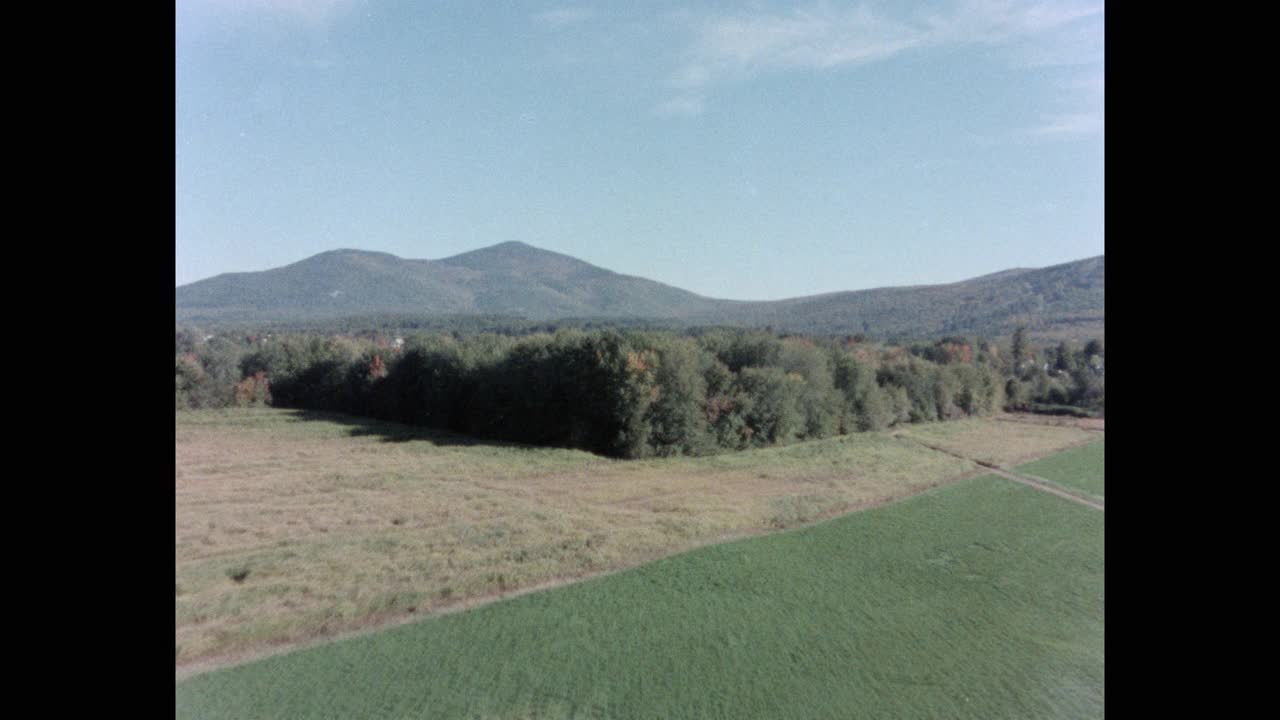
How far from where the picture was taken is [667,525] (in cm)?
416

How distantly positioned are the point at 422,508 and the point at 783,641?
2.11m

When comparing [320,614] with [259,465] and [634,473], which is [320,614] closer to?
[259,465]

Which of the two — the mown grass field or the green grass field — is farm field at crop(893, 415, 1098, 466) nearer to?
the green grass field

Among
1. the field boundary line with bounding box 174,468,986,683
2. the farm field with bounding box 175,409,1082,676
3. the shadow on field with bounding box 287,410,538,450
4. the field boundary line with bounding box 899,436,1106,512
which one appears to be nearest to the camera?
the field boundary line with bounding box 174,468,986,683

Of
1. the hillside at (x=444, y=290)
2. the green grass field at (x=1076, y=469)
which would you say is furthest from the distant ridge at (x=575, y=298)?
the green grass field at (x=1076, y=469)

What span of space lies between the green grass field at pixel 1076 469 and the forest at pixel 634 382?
25 centimetres

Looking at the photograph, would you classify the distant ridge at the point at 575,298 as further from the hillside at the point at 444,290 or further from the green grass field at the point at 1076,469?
the green grass field at the point at 1076,469

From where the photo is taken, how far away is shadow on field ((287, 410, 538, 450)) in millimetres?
4473

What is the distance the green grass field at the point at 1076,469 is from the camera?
2.74m

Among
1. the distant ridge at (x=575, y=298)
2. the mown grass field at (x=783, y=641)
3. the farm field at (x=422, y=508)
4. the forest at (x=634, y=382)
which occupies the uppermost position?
the distant ridge at (x=575, y=298)

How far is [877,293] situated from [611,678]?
333cm

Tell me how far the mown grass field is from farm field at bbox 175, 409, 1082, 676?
15 centimetres

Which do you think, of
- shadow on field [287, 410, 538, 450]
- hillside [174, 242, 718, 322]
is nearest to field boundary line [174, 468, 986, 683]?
shadow on field [287, 410, 538, 450]
